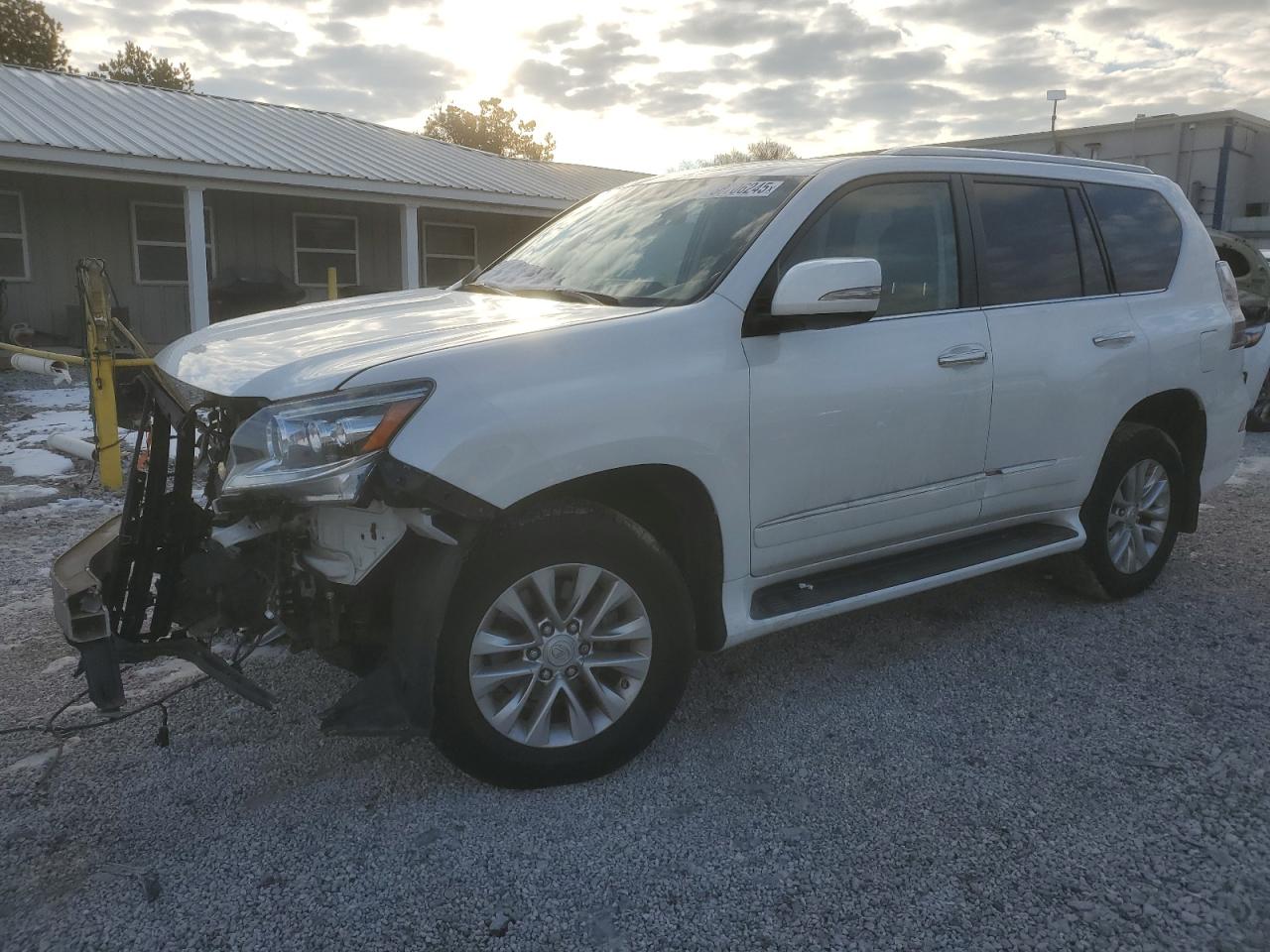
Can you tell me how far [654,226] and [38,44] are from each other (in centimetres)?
4515

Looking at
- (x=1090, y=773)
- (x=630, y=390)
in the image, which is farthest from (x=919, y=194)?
(x=1090, y=773)

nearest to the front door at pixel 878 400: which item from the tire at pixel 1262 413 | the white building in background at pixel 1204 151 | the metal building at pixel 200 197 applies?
the tire at pixel 1262 413

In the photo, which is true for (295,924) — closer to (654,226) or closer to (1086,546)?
(654,226)

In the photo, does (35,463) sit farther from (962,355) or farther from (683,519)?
(962,355)

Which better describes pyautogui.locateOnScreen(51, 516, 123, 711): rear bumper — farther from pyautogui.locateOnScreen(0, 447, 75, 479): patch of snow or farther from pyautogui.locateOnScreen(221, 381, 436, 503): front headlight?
pyautogui.locateOnScreen(0, 447, 75, 479): patch of snow

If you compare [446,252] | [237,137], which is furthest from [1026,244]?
[446,252]

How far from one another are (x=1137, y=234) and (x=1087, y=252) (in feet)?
1.37

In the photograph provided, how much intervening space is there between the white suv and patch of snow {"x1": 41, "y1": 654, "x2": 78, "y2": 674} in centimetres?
96

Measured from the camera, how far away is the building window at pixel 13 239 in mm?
14648

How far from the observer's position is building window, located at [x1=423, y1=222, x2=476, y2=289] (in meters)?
19.2

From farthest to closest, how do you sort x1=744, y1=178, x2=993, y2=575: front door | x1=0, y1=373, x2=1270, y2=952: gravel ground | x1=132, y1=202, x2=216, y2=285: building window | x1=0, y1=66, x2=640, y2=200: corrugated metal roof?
x1=132, y1=202, x2=216, y2=285: building window → x1=0, y1=66, x2=640, y2=200: corrugated metal roof → x1=744, y1=178, x2=993, y2=575: front door → x1=0, y1=373, x2=1270, y2=952: gravel ground

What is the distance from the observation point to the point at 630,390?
2.88 m

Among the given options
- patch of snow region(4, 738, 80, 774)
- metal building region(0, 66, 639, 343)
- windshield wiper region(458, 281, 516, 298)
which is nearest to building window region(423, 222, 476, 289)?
metal building region(0, 66, 639, 343)

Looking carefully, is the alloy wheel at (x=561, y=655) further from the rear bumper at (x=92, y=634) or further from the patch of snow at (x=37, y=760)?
the patch of snow at (x=37, y=760)
